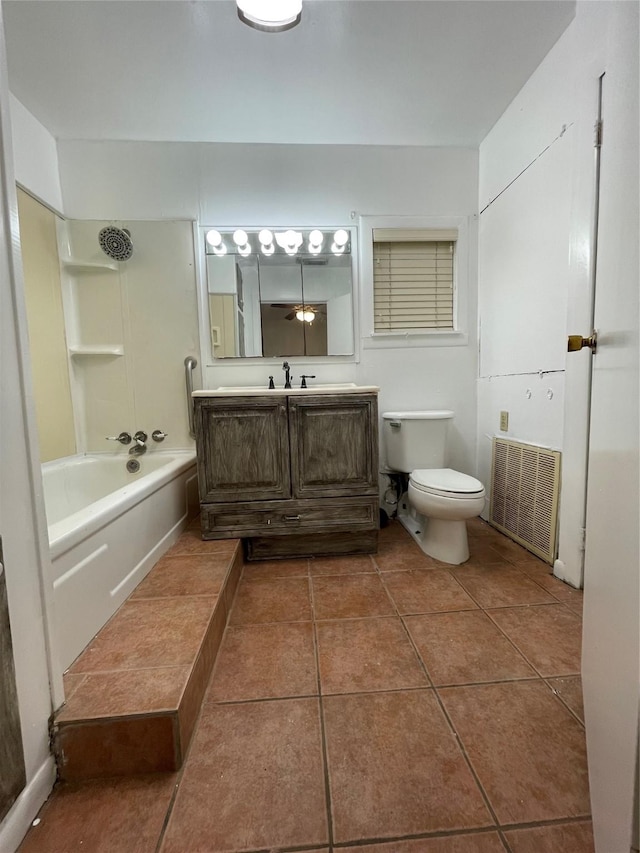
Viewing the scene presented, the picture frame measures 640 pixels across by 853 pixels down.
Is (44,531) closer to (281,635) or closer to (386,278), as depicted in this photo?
(281,635)

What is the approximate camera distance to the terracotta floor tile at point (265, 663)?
1.10 meters

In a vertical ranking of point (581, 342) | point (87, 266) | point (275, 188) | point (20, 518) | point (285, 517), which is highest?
point (275, 188)

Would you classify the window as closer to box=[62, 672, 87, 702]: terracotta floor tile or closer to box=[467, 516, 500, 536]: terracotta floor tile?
box=[467, 516, 500, 536]: terracotta floor tile

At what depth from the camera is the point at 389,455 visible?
2236 mm

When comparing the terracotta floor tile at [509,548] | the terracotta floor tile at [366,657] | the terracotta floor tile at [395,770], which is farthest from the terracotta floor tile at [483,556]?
the terracotta floor tile at [395,770]

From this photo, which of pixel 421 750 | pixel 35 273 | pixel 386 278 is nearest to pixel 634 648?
pixel 421 750

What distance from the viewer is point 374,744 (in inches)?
36.5

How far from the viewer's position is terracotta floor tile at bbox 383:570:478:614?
150 cm

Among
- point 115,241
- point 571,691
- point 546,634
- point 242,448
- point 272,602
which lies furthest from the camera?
point 115,241

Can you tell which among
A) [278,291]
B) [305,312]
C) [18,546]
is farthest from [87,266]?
[18,546]

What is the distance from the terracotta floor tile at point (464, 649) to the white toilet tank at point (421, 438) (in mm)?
848

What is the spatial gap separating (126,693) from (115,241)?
7.68ft

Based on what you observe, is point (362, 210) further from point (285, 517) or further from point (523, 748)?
point (523, 748)

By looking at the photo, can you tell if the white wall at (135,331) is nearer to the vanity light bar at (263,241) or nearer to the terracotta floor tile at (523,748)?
the vanity light bar at (263,241)
